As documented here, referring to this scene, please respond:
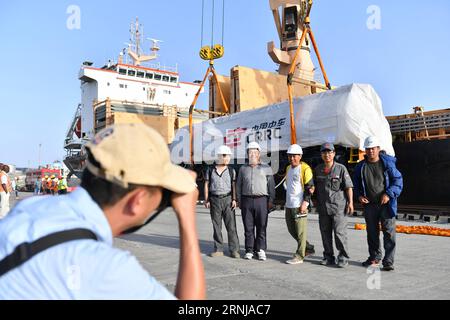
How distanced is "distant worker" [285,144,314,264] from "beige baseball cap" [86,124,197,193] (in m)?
4.87

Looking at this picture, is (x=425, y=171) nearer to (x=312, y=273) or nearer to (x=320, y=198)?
(x=320, y=198)

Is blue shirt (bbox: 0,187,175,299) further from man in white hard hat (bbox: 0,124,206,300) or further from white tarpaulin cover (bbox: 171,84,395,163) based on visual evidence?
white tarpaulin cover (bbox: 171,84,395,163)

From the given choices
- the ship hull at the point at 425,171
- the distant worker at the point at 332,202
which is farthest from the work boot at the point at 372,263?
the ship hull at the point at 425,171

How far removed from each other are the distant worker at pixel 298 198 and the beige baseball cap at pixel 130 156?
4.87 m

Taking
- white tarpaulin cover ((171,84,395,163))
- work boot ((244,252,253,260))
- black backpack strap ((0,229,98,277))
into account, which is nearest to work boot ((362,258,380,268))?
work boot ((244,252,253,260))

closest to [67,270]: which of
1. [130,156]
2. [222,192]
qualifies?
[130,156]

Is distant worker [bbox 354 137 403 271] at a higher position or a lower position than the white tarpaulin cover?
lower

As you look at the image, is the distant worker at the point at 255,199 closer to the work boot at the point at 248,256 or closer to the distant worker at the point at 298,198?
the work boot at the point at 248,256

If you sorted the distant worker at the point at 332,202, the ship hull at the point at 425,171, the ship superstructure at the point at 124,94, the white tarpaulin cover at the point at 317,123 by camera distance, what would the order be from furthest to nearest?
1. the ship superstructure at the point at 124,94
2. the ship hull at the point at 425,171
3. the white tarpaulin cover at the point at 317,123
4. the distant worker at the point at 332,202

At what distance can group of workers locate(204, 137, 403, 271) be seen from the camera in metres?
5.43

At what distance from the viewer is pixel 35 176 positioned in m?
43.8

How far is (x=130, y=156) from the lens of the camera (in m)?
1.15

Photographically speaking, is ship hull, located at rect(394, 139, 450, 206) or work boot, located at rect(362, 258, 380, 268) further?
ship hull, located at rect(394, 139, 450, 206)

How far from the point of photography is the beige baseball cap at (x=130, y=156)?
45.3 inches
